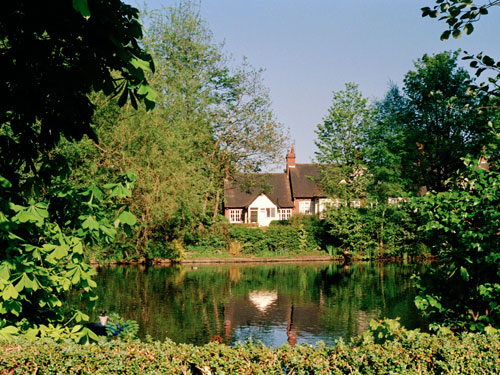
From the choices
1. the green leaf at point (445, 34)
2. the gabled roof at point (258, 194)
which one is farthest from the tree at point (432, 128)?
the green leaf at point (445, 34)

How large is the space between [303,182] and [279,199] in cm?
397

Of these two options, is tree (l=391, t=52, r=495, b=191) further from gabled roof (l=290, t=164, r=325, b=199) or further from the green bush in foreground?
the green bush in foreground

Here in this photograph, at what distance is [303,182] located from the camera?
6794cm

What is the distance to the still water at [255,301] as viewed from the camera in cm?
1881

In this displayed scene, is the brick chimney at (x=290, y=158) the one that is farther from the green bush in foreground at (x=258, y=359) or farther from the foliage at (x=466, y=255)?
the green bush in foreground at (x=258, y=359)

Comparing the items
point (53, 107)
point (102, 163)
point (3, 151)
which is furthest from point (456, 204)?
point (102, 163)

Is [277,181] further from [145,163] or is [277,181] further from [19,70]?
[19,70]

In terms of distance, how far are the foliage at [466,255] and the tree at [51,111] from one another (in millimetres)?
5967

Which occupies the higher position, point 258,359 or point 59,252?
point 59,252

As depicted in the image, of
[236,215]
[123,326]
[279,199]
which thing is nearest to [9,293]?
[123,326]

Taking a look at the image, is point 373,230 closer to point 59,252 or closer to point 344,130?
Answer: point 344,130

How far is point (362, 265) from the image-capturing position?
42312 mm

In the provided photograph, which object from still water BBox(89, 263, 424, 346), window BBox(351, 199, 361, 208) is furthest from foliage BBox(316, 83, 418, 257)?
still water BBox(89, 263, 424, 346)

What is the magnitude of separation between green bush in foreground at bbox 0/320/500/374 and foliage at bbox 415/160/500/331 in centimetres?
236
